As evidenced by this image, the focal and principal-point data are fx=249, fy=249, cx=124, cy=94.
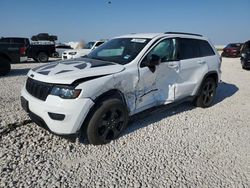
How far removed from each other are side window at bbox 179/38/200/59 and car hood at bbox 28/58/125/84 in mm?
1833

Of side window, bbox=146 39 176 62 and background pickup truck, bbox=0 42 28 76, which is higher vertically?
side window, bbox=146 39 176 62

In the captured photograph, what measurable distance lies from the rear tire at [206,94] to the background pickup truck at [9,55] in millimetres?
8154

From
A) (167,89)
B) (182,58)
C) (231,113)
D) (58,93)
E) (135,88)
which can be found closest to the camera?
(58,93)

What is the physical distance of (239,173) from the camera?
3.30 meters

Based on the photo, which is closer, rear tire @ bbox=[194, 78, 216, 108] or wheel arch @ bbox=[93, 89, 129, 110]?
wheel arch @ bbox=[93, 89, 129, 110]

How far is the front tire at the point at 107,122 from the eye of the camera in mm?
3699

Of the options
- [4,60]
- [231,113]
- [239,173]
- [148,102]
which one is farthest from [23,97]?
[4,60]

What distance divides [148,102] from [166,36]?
1407 mm

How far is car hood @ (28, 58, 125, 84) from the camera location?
3488mm

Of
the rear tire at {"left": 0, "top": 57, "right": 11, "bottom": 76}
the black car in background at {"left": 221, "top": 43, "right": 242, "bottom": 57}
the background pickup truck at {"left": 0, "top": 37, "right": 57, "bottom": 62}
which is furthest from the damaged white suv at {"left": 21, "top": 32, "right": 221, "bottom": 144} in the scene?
the black car in background at {"left": 221, "top": 43, "right": 242, "bottom": 57}

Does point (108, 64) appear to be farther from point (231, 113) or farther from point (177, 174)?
point (231, 113)

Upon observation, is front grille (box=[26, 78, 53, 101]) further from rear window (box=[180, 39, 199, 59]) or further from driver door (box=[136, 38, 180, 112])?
rear window (box=[180, 39, 199, 59])

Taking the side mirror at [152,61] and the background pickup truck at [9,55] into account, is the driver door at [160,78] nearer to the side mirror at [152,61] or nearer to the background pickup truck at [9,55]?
the side mirror at [152,61]

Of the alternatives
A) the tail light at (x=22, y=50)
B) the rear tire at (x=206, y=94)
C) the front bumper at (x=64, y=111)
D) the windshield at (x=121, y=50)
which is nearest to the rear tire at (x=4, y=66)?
the tail light at (x=22, y=50)
